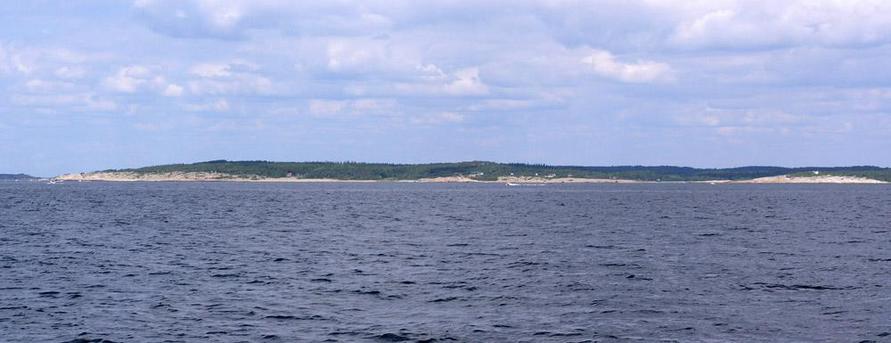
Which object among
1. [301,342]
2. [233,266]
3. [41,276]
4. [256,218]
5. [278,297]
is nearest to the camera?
[301,342]

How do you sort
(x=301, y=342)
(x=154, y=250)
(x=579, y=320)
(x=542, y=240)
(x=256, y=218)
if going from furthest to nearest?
(x=256, y=218) → (x=542, y=240) → (x=154, y=250) → (x=579, y=320) → (x=301, y=342)

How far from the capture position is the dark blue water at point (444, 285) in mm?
31344

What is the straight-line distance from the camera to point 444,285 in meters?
42.0

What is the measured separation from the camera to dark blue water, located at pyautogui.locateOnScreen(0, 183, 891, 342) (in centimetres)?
3134

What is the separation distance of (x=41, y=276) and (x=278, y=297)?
1388 cm

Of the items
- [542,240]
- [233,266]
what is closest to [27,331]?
[233,266]

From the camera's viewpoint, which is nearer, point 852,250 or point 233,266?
point 233,266

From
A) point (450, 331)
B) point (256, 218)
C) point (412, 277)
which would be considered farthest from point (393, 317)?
point (256, 218)

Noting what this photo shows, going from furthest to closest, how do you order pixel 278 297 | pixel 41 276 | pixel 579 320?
pixel 41 276 → pixel 278 297 → pixel 579 320

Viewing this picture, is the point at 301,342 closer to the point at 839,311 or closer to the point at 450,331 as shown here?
the point at 450,331

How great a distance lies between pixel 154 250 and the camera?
57406mm

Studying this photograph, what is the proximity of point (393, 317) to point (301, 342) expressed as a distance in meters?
5.17

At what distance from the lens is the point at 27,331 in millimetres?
30703

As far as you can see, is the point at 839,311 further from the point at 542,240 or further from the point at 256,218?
the point at 256,218
